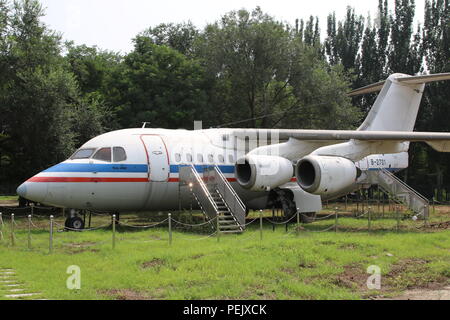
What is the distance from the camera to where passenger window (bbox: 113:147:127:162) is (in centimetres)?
1747

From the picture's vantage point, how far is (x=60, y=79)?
25484 mm

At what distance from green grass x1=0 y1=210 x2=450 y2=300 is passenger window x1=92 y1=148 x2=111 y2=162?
8.06 feet

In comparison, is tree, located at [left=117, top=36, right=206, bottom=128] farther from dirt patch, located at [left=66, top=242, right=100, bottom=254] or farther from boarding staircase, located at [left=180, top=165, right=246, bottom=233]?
dirt patch, located at [left=66, top=242, right=100, bottom=254]

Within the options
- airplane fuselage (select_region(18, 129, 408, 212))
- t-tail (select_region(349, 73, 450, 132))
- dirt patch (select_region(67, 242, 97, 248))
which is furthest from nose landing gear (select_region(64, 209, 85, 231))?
t-tail (select_region(349, 73, 450, 132))

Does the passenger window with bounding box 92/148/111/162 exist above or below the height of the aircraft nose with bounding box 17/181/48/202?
above

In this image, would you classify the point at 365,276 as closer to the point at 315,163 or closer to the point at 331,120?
the point at 315,163

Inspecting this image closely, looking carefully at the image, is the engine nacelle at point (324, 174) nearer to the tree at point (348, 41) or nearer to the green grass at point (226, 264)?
the green grass at point (226, 264)

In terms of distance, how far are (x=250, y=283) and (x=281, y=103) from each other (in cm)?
3008

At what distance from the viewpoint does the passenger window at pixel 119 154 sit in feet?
57.3

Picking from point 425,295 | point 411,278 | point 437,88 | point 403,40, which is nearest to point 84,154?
point 411,278

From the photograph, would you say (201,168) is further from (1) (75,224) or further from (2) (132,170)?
(1) (75,224)

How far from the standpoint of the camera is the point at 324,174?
18078 mm

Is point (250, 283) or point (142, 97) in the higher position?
point (142, 97)
